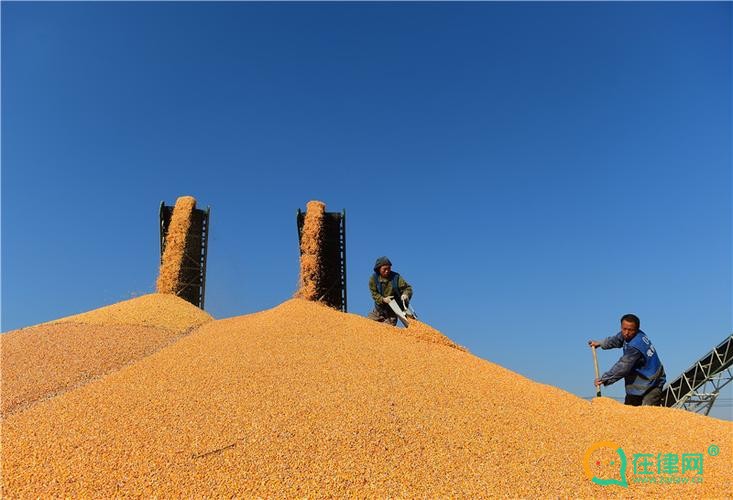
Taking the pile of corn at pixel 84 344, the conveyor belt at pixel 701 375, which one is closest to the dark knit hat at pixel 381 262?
the pile of corn at pixel 84 344

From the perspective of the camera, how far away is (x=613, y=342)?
6312mm

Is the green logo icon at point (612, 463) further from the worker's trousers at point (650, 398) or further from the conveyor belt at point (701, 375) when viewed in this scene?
the conveyor belt at point (701, 375)

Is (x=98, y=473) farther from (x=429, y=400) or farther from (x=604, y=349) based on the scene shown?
(x=604, y=349)

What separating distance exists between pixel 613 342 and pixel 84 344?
7630 mm

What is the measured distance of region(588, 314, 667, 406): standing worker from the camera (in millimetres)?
5754

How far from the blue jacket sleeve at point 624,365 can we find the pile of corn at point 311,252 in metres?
6.46

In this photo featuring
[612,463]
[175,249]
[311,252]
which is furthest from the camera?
[175,249]

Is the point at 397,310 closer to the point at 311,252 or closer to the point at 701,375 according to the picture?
the point at 311,252

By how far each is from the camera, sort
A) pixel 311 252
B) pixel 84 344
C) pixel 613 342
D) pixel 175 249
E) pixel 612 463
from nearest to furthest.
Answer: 1. pixel 612 463
2. pixel 613 342
3. pixel 84 344
4. pixel 311 252
5. pixel 175 249

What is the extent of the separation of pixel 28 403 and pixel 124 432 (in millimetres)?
2101

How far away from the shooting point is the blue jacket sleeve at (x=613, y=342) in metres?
6.22

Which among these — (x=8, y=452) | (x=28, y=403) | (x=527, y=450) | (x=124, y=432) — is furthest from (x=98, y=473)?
(x=527, y=450)

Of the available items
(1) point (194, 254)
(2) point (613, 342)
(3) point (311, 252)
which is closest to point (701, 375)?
(2) point (613, 342)

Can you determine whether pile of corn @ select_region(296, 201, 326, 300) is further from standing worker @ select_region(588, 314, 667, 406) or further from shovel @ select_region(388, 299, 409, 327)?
standing worker @ select_region(588, 314, 667, 406)
